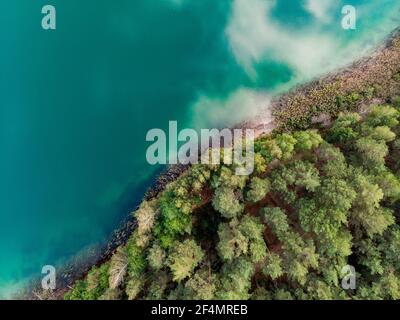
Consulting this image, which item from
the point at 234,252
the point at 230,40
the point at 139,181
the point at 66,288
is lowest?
the point at 66,288

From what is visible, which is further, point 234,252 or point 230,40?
point 230,40

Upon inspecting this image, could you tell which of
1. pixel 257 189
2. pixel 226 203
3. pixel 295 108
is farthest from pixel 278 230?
pixel 295 108

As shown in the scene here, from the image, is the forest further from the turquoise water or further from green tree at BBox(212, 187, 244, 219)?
the turquoise water

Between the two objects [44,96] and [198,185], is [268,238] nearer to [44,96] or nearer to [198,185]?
[198,185]

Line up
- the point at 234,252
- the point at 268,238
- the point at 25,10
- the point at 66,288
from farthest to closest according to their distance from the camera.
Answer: the point at 25,10, the point at 66,288, the point at 268,238, the point at 234,252

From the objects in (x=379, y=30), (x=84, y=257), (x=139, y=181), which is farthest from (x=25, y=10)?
(x=379, y=30)
